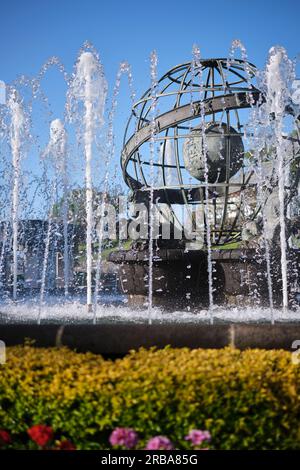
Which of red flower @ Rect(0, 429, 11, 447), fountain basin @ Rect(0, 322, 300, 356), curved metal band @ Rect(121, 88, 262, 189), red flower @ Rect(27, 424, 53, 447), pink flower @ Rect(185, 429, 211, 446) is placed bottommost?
red flower @ Rect(0, 429, 11, 447)

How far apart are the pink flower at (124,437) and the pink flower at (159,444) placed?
127 millimetres

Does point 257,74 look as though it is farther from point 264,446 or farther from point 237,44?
point 264,446

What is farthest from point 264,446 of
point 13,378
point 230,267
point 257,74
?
point 257,74

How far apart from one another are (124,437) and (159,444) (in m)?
0.27

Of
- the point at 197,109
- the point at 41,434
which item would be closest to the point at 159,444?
the point at 41,434

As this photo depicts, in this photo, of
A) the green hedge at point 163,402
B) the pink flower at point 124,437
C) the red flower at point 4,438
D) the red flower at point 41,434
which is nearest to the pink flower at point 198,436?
the green hedge at point 163,402

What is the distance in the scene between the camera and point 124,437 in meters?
3.96

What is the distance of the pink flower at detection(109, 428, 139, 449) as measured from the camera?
13.0 feet

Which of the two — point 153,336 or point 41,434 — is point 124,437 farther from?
point 153,336

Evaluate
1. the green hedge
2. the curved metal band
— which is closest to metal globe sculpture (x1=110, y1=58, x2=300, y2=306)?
the curved metal band

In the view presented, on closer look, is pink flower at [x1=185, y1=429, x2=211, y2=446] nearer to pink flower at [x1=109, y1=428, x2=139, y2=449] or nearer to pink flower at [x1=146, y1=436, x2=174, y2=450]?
pink flower at [x1=146, y1=436, x2=174, y2=450]

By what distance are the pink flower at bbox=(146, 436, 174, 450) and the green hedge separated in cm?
16
